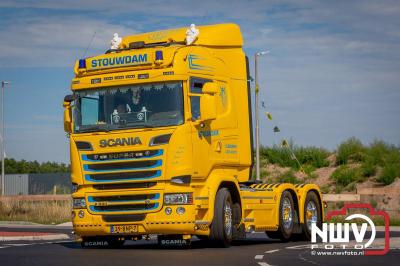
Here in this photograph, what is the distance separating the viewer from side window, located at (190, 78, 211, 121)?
1850 cm

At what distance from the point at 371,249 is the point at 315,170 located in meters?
33.8

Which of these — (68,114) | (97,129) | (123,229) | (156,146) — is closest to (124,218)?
(123,229)

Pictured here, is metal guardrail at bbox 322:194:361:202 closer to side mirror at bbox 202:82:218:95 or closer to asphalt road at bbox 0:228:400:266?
asphalt road at bbox 0:228:400:266

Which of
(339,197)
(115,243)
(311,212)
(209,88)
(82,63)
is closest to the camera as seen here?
(209,88)

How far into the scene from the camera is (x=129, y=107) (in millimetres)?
18719

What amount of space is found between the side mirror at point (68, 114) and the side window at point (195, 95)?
2674 millimetres

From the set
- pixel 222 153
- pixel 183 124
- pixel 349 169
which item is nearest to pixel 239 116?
pixel 222 153

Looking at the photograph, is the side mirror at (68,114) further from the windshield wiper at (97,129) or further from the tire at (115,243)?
the tire at (115,243)

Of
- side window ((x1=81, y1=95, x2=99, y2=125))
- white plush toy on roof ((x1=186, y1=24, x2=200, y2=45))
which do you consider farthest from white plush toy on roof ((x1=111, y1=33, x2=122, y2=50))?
side window ((x1=81, y1=95, x2=99, y2=125))

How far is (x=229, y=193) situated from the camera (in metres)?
19.5

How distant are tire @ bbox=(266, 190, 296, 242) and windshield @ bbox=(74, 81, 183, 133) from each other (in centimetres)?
492

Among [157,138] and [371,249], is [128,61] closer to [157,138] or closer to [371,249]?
[157,138]

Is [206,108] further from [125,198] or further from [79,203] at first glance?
[79,203]

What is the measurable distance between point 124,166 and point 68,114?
75.5 inches
